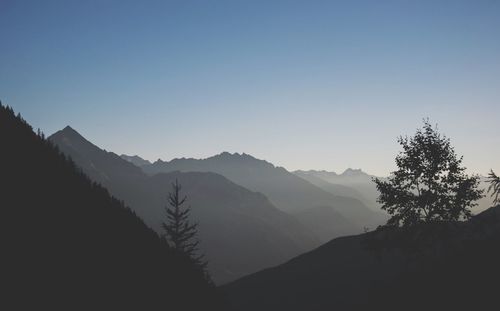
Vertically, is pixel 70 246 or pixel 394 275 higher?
pixel 70 246

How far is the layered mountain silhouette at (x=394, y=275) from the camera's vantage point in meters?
20.9

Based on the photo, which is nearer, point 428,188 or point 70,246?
point 70,246

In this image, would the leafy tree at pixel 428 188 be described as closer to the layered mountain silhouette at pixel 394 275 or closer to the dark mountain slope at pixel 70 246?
the layered mountain silhouette at pixel 394 275

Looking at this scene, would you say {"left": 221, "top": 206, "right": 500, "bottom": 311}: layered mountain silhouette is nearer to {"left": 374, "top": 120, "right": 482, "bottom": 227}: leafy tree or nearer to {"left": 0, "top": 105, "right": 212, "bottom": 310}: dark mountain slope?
{"left": 374, "top": 120, "right": 482, "bottom": 227}: leafy tree

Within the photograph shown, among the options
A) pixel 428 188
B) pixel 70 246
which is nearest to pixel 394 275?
pixel 428 188

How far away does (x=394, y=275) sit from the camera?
35.8m

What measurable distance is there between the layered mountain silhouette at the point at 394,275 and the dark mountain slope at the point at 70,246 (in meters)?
14.6

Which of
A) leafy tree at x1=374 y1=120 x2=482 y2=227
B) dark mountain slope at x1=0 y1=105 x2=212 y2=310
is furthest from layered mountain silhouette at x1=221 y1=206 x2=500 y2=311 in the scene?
dark mountain slope at x1=0 y1=105 x2=212 y2=310

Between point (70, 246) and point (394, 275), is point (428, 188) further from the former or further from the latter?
point (70, 246)

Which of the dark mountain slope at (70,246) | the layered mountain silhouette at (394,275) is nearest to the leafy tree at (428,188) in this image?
the layered mountain silhouette at (394,275)

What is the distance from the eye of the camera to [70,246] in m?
11.6

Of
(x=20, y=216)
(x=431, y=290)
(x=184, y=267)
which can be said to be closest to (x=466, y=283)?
(x=431, y=290)

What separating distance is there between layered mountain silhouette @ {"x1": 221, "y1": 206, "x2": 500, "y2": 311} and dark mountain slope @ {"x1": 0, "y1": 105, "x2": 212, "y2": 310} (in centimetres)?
1459

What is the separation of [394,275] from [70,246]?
32623 mm
